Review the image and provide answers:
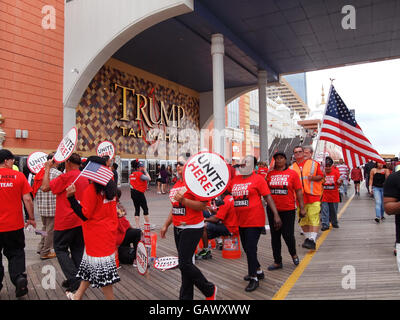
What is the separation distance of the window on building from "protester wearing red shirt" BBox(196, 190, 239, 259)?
30659mm

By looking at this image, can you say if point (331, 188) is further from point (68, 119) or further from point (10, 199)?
point (68, 119)

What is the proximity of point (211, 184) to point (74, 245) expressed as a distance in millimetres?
2134

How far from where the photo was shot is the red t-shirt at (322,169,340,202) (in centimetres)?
813

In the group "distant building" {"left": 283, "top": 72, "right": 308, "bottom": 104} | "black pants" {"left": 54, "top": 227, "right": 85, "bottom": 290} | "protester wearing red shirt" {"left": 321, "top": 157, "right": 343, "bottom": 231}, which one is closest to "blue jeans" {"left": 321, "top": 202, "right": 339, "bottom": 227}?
"protester wearing red shirt" {"left": 321, "top": 157, "right": 343, "bottom": 231}

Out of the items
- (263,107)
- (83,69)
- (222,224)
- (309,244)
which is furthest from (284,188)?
(263,107)

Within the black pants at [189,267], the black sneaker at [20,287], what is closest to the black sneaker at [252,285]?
the black pants at [189,267]

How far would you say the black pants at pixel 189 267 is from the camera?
3.27 m

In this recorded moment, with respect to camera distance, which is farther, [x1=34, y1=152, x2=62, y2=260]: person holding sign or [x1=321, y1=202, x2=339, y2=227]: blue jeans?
[x1=321, y1=202, x2=339, y2=227]: blue jeans

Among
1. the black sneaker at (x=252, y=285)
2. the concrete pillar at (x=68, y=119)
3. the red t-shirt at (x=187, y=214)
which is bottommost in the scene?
the black sneaker at (x=252, y=285)

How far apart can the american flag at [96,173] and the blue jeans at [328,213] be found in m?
6.46

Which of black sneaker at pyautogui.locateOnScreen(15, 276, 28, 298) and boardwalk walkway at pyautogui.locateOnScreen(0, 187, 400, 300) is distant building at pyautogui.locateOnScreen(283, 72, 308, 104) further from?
black sneaker at pyautogui.locateOnScreen(15, 276, 28, 298)

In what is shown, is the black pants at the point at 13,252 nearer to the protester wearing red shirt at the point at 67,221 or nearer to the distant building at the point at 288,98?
the protester wearing red shirt at the point at 67,221

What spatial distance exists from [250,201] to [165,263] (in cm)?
190

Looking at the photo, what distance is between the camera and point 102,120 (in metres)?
18.4
